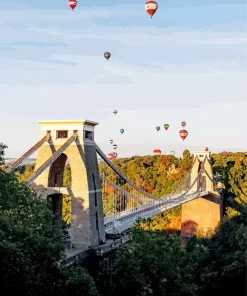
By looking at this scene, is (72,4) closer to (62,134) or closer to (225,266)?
(62,134)

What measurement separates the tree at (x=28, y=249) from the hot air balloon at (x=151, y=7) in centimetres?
1018

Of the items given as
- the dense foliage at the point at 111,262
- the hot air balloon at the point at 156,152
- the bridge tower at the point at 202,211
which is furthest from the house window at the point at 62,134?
the hot air balloon at the point at 156,152

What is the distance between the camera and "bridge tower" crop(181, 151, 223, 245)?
34103 millimetres

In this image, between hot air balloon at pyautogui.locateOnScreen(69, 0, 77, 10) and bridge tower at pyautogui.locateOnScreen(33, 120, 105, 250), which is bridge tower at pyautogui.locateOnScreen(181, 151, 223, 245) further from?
hot air balloon at pyautogui.locateOnScreen(69, 0, 77, 10)

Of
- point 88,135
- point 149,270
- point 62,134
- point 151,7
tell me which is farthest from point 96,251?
point 151,7

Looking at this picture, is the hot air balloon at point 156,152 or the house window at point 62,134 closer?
the house window at point 62,134

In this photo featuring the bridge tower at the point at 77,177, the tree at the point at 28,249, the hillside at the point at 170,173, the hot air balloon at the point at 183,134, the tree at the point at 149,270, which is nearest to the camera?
the tree at the point at 28,249

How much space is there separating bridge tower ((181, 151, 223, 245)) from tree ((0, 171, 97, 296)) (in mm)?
21535

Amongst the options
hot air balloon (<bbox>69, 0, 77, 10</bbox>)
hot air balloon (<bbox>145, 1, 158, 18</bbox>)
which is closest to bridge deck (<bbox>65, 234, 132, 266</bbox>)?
hot air balloon (<bbox>145, 1, 158, 18</bbox>)

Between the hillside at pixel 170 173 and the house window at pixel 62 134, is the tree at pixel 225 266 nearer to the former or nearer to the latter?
the house window at pixel 62 134

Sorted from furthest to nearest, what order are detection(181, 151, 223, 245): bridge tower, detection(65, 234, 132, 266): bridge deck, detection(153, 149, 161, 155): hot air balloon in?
1. detection(153, 149, 161, 155): hot air balloon
2. detection(181, 151, 223, 245): bridge tower
3. detection(65, 234, 132, 266): bridge deck

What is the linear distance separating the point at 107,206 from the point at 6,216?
1977 centimetres

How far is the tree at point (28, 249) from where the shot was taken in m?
9.24

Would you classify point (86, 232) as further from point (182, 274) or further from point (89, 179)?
point (182, 274)
